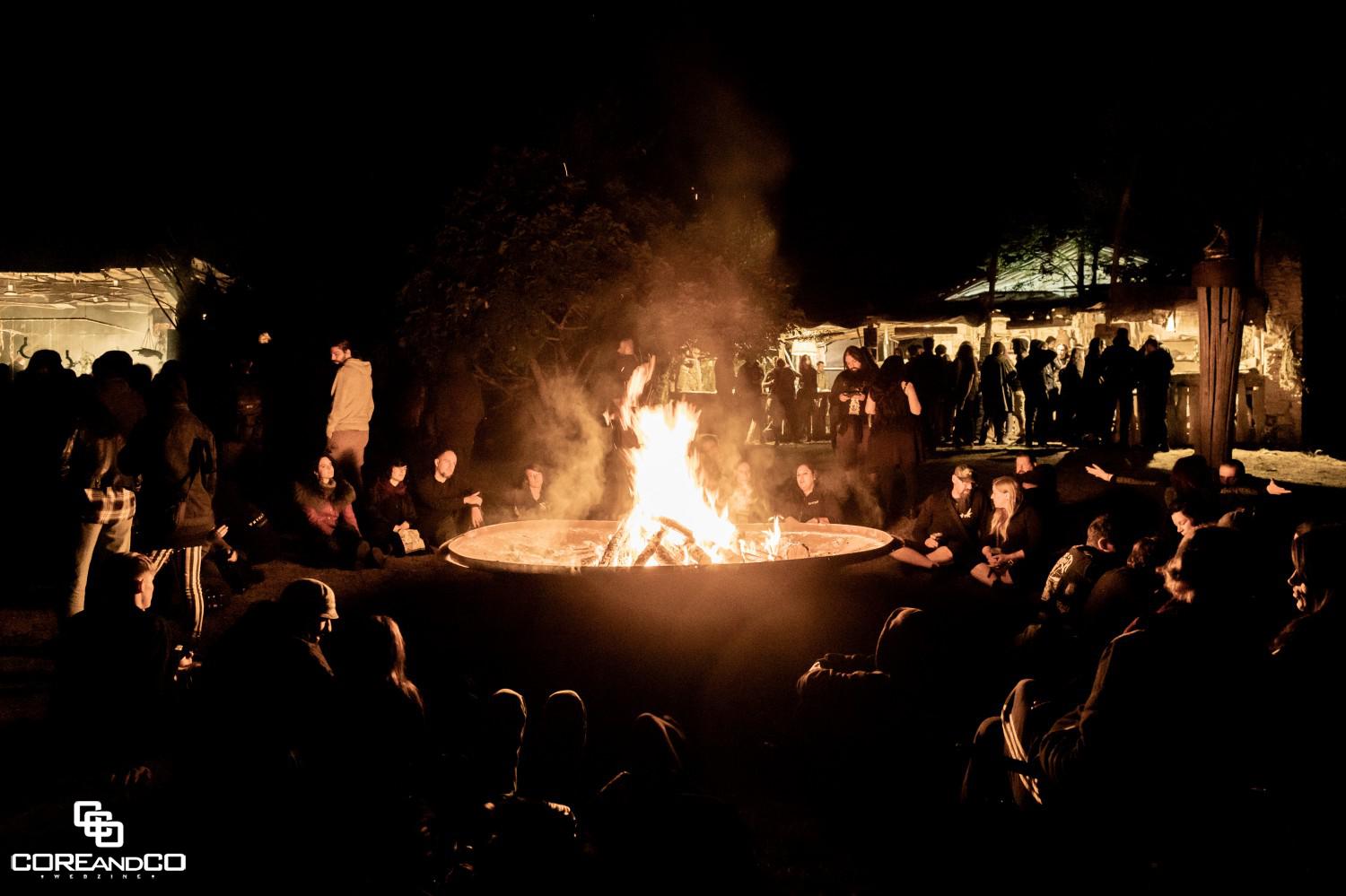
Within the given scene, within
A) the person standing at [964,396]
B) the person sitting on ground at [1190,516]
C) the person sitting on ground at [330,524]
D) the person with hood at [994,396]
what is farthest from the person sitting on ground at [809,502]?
the person with hood at [994,396]

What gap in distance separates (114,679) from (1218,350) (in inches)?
345

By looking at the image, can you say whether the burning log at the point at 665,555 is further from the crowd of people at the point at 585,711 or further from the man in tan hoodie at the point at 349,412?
the man in tan hoodie at the point at 349,412

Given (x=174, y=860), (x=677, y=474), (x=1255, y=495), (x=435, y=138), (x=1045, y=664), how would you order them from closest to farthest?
(x=174, y=860) → (x=1045, y=664) → (x=1255, y=495) → (x=677, y=474) → (x=435, y=138)

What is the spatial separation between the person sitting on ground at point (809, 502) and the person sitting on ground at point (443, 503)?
3.20 m

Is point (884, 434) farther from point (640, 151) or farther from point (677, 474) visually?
point (640, 151)

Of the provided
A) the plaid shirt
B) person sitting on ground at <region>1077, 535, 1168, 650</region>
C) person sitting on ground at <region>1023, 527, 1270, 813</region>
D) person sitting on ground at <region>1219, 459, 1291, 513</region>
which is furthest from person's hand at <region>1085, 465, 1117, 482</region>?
the plaid shirt

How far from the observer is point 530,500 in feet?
34.5

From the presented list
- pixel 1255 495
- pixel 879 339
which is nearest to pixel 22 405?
pixel 1255 495

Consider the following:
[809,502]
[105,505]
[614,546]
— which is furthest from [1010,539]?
[105,505]

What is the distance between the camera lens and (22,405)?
10031 millimetres

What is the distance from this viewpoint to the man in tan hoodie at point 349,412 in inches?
415

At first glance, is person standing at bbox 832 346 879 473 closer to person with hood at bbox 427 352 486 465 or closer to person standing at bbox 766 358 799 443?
person with hood at bbox 427 352 486 465

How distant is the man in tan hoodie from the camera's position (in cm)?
1053

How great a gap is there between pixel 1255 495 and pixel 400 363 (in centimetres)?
1098
